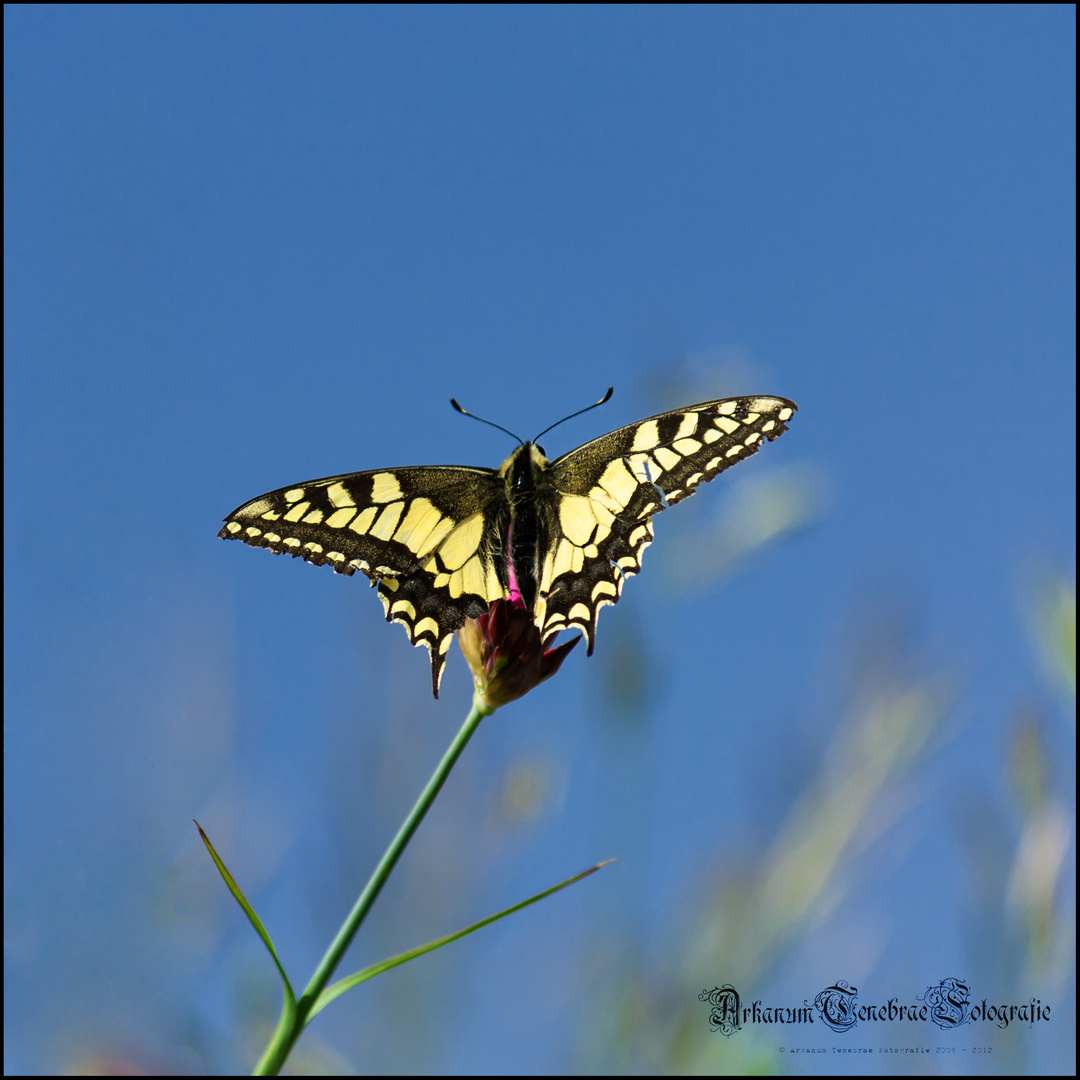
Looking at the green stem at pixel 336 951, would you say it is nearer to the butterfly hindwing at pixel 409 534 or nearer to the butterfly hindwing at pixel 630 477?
the butterfly hindwing at pixel 409 534

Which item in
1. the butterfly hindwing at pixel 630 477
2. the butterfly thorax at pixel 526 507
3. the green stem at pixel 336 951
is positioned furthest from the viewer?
the butterfly thorax at pixel 526 507

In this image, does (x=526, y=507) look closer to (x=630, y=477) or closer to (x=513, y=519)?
(x=513, y=519)

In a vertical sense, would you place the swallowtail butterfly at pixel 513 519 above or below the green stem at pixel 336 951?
above

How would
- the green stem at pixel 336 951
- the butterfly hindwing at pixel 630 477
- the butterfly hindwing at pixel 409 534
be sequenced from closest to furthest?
the green stem at pixel 336 951 < the butterfly hindwing at pixel 409 534 < the butterfly hindwing at pixel 630 477

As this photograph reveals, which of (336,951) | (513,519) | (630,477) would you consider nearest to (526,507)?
(513,519)

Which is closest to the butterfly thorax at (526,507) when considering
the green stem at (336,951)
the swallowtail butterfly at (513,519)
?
the swallowtail butterfly at (513,519)

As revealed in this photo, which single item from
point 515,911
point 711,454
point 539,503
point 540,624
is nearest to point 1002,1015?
point 515,911

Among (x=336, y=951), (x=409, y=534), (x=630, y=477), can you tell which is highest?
(x=630, y=477)
